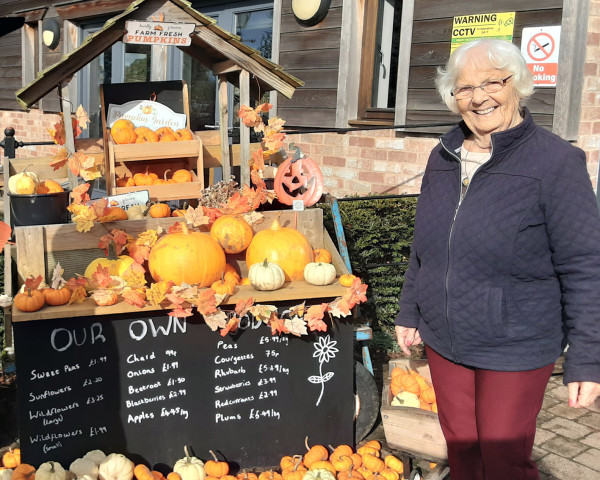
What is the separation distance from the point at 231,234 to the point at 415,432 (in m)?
1.30

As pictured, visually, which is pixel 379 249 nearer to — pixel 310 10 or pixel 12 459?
pixel 12 459

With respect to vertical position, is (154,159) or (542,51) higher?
(542,51)

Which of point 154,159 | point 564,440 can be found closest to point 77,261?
point 154,159

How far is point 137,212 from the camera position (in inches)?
134

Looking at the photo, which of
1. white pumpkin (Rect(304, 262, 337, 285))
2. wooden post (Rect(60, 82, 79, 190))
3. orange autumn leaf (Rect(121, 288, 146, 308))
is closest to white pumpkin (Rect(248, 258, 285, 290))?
white pumpkin (Rect(304, 262, 337, 285))

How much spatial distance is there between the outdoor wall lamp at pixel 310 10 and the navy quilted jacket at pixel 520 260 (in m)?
4.90

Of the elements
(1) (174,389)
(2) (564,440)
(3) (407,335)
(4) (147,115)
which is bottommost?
(2) (564,440)

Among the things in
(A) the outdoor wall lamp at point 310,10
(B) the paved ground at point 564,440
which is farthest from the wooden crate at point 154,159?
(A) the outdoor wall lamp at point 310,10

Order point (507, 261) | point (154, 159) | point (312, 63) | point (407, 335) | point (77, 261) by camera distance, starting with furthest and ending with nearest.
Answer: point (312, 63)
point (154, 159)
point (77, 261)
point (407, 335)
point (507, 261)

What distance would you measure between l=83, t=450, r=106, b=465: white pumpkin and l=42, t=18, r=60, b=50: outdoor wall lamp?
9589 millimetres

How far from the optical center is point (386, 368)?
4363 mm

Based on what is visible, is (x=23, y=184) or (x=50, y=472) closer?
(x=50, y=472)

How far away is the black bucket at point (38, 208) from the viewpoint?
3346 mm

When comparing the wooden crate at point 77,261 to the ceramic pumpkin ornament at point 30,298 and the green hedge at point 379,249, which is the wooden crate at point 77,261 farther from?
the green hedge at point 379,249
